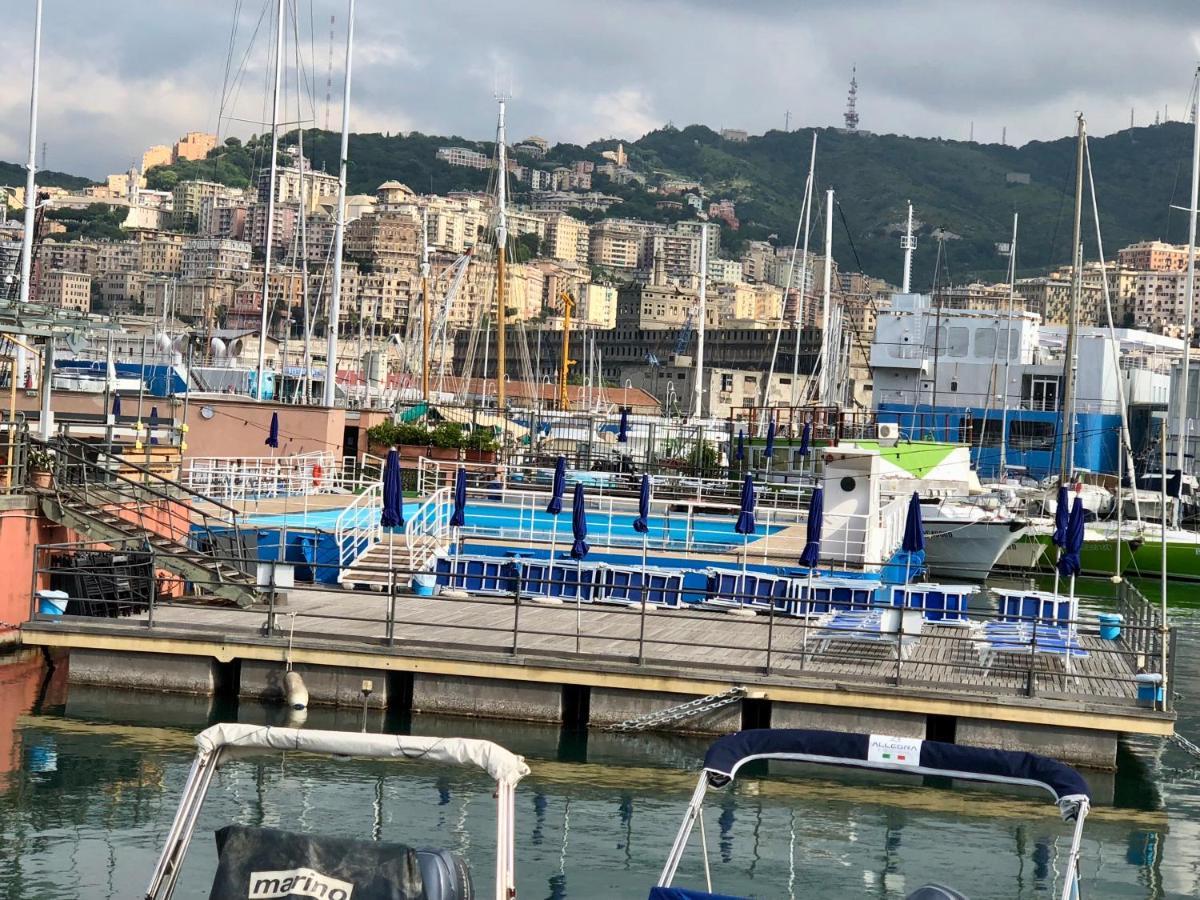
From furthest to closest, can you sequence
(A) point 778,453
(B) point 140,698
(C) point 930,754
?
(A) point 778,453, (B) point 140,698, (C) point 930,754

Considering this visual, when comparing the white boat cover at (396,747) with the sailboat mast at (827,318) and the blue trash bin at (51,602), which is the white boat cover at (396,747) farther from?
the sailboat mast at (827,318)

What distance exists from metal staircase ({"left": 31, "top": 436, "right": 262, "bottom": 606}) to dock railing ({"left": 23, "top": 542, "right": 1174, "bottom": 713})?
0.40 meters

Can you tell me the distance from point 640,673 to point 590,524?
1655 cm

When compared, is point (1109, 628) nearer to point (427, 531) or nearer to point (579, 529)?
point (579, 529)

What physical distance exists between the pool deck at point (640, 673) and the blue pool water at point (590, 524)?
9913mm

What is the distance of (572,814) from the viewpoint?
62.4ft

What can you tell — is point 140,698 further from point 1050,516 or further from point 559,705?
point 1050,516

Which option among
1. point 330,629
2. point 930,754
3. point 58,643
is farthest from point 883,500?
point 930,754

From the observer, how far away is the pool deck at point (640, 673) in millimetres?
20812

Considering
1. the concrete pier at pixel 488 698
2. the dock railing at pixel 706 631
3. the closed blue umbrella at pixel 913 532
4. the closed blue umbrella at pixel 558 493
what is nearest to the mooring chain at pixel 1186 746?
the dock railing at pixel 706 631

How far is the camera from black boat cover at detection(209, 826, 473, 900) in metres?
10.2

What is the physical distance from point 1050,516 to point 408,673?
33498 millimetres

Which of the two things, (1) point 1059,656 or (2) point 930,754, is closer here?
(2) point 930,754

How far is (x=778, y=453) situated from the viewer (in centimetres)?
6209
